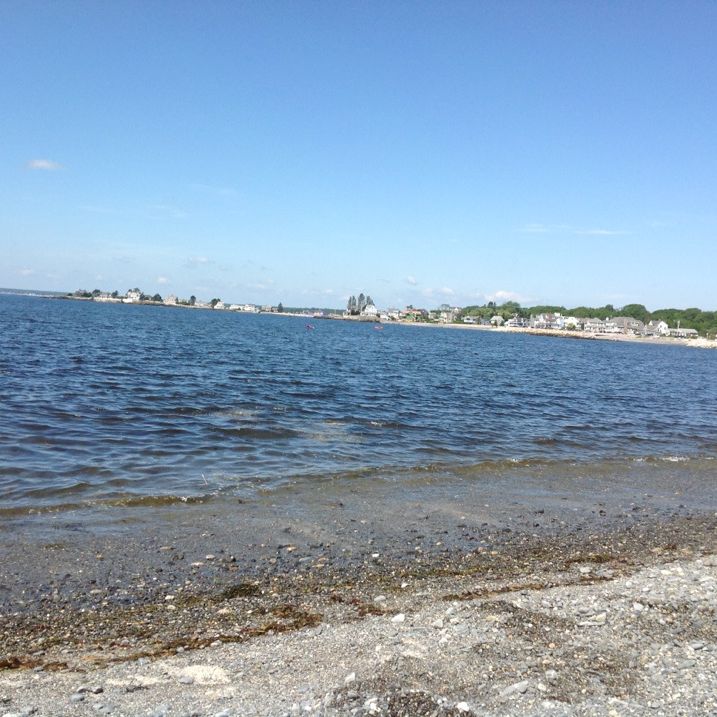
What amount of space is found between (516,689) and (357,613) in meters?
2.65

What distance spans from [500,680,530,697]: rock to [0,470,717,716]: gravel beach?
0.09ft

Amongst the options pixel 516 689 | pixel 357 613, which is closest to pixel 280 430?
pixel 357 613

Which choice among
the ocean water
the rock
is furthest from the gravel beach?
the ocean water

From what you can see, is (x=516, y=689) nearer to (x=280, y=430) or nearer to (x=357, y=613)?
(x=357, y=613)

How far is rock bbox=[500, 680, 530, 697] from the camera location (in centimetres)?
581

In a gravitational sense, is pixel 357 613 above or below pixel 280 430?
below

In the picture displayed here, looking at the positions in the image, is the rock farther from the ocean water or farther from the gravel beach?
the ocean water

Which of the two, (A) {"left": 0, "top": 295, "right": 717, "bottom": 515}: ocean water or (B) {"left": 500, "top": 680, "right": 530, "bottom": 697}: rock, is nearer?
(B) {"left": 500, "top": 680, "right": 530, "bottom": 697}: rock

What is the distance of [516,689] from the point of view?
19.3ft

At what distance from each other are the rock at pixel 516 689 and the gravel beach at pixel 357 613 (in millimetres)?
26

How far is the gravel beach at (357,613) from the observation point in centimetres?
579

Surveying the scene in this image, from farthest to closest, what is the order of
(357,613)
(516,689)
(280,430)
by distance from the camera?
(280,430), (357,613), (516,689)

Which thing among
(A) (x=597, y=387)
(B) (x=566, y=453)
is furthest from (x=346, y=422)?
(A) (x=597, y=387)

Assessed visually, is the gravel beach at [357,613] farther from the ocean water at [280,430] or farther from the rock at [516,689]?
the ocean water at [280,430]
